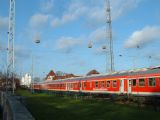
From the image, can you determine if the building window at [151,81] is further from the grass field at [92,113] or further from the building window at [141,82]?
the grass field at [92,113]

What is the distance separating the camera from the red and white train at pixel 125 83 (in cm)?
3235

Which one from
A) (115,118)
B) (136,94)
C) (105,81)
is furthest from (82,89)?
(115,118)

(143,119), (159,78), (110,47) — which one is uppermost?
(110,47)

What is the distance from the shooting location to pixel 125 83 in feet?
126

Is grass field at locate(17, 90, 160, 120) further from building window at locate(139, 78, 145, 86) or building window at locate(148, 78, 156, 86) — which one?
building window at locate(139, 78, 145, 86)

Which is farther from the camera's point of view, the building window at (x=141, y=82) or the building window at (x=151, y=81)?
the building window at (x=141, y=82)

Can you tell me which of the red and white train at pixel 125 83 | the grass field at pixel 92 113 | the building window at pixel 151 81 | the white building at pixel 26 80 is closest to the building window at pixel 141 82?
the red and white train at pixel 125 83

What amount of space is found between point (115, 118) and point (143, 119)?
143 centimetres

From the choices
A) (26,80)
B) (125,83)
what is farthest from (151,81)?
(26,80)

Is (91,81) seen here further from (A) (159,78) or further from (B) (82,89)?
(A) (159,78)

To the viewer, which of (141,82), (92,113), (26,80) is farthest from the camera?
(26,80)

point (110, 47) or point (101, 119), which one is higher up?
point (110, 47)

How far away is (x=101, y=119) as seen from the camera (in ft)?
60.1

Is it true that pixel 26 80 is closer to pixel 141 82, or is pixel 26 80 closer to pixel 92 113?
pixel 141 82
